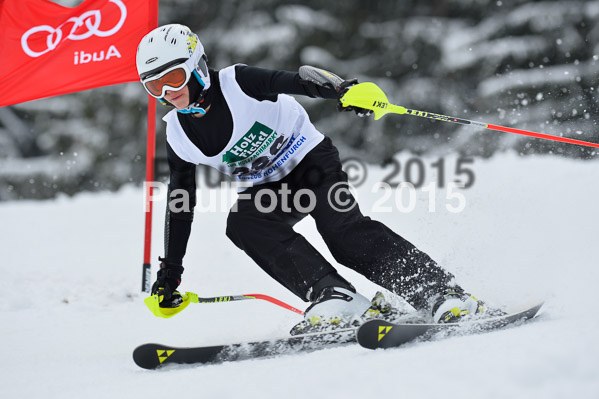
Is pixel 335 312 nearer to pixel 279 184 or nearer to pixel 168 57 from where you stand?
pixel 279 184

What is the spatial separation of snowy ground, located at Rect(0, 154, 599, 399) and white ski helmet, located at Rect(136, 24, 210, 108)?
141 centimetres

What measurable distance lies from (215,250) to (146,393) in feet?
11.8

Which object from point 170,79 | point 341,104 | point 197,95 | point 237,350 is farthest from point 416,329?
point 170,79

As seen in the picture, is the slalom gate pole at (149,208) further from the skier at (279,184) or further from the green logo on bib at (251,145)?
the green logo on bib at (251,145)

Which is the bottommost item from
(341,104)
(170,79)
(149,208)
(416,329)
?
(416,329)

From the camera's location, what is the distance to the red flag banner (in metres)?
4.90

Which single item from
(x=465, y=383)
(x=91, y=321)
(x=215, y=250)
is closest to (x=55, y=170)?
(x=215, y=250)

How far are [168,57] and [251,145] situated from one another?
62cm

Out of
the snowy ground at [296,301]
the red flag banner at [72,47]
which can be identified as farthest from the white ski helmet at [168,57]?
the red flag banner at [72,47]

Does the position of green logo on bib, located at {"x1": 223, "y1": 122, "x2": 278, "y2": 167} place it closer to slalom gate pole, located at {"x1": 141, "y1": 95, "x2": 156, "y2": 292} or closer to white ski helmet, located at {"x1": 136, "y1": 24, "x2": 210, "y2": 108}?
white ski helmet, located at {"x1": 136, "y1": 24, "x2": 210, "y2": 108}

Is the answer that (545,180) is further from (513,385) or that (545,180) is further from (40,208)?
(40,208)

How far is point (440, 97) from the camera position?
541 inches

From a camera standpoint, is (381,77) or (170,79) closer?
(170,79)

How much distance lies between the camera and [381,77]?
14.1m
